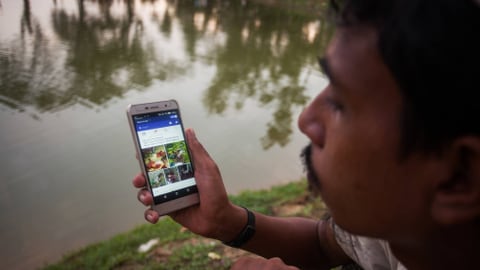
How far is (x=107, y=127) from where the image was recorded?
5648mm

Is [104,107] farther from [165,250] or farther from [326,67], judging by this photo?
[326,67]

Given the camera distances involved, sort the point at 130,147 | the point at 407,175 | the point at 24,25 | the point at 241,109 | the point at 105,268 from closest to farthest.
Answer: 1. the point at 407,175
2. the point at 105,268
3. the point at 130,147
4. the point at 241,109
5. the point at 24,25

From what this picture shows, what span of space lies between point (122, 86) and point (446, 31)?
715cm

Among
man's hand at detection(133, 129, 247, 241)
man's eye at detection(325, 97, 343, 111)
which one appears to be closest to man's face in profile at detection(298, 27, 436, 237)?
man's eye at detection(325, 97, 343, 111)

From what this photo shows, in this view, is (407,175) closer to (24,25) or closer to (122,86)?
→ (122,86)

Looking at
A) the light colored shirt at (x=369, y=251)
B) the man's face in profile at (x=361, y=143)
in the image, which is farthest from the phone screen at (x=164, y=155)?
the man's face in profile at (x=361, y=143)

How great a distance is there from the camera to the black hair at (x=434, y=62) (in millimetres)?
765

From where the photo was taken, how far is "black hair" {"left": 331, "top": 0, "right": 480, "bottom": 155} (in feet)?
2.51

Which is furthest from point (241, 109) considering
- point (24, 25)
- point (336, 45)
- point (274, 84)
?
point (336, 45)

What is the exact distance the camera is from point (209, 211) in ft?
5.21

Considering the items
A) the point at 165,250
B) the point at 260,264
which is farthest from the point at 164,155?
the point at 165,250

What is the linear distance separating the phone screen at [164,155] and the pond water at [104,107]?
2395mm

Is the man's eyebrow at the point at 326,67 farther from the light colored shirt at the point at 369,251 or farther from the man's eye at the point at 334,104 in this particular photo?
the light colored shirt at the point at 369,251

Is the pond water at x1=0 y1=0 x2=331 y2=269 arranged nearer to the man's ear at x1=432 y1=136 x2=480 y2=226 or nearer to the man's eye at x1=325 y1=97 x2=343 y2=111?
the man's eye at x1=325 y1=97 x2=343 y2=111
